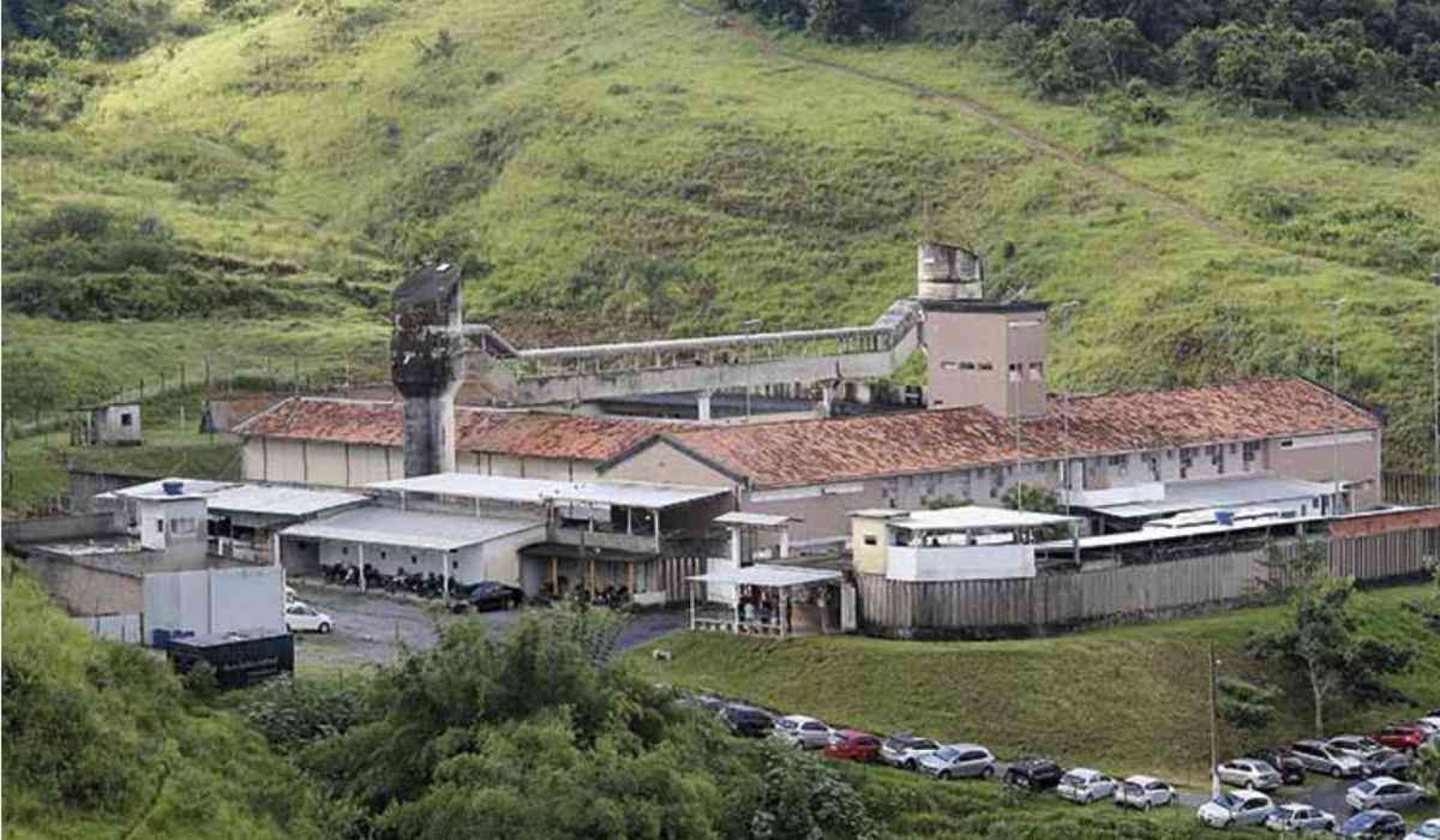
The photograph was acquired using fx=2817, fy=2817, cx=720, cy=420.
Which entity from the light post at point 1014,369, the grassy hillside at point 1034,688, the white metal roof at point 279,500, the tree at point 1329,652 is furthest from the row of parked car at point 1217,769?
the light post at point 1014,369

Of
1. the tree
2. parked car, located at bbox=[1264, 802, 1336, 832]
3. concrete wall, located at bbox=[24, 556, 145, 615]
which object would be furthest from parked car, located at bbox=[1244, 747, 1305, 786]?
concrete wall, located at bbox=[24, 556, 145, 615]

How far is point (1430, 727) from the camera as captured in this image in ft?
149

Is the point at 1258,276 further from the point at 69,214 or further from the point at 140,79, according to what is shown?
the point at 140,79

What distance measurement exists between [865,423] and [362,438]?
1169 centimetres

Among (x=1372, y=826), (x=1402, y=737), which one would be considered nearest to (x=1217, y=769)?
(x=1372, y=826)

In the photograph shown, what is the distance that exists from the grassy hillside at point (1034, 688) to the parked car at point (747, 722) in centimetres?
192

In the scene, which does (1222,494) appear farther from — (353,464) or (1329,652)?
(353,464)

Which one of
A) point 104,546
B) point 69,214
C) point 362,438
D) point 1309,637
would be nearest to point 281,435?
point 362,438

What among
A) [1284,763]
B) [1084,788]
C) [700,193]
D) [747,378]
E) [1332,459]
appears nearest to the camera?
[1084,788]

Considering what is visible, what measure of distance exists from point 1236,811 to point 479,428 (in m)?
24.2

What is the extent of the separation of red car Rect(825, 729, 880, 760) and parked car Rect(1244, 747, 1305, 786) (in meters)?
6.26

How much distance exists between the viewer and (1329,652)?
46250 mm

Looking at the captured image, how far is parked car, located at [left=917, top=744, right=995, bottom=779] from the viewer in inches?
1622

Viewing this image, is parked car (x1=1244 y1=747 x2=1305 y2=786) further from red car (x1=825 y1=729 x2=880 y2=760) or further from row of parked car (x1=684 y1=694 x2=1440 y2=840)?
red car (x1=825 y1=729 x2=880 y2=760)
